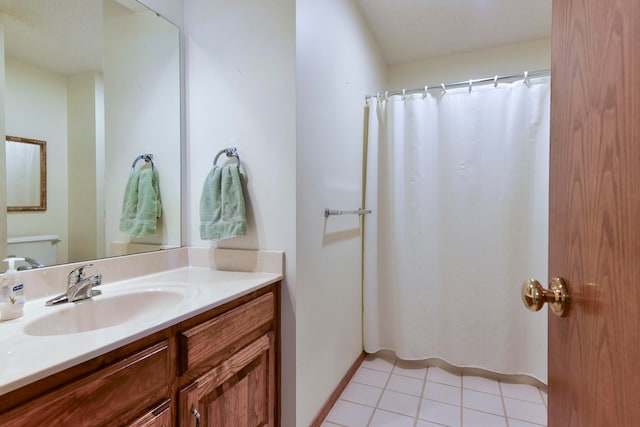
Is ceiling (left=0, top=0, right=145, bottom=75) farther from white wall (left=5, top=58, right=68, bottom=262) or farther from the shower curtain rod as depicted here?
the shower curtain rod

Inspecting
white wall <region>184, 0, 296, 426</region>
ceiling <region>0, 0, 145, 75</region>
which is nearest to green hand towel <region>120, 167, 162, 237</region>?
white wall <region>184, 0, 296, 426</region>

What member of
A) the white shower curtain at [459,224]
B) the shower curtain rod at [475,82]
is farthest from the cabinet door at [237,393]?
the shower curtain rod at [475,82]

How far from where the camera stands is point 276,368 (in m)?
1.34

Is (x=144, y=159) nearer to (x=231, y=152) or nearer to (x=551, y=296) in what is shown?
(x=231, y=152)

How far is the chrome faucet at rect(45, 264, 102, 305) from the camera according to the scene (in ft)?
3.33

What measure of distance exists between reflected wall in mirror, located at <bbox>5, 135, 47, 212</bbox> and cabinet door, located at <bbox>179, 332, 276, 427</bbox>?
811 mm

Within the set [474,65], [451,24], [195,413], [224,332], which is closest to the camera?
[195,413]

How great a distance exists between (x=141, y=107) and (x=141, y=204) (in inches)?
17.5

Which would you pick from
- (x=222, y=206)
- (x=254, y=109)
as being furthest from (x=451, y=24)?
(x=222, y=206)

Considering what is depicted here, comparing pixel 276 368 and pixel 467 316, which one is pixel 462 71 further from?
pixel 276 368

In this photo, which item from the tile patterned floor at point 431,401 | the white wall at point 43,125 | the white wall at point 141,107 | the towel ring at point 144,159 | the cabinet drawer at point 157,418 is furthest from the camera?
the tile patterned floor at point 431,401

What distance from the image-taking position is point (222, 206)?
1391 mm

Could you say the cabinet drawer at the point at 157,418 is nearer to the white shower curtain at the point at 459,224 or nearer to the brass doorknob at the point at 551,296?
the brass doorknob at the point at 551,296

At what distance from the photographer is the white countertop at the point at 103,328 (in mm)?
602
